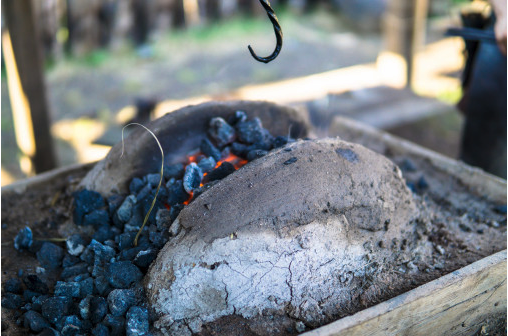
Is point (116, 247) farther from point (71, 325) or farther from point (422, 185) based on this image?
point (422, 185)

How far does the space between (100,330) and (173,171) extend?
68 cm

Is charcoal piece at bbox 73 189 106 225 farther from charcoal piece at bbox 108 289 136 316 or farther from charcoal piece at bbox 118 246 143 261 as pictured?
charcoal piece at bbox 108 289 136 316

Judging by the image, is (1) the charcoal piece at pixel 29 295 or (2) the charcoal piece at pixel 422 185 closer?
(1) the charcoal piece at pixel 29 295

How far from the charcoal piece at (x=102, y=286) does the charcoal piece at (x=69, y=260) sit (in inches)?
9.4

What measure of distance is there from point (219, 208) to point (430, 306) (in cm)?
77

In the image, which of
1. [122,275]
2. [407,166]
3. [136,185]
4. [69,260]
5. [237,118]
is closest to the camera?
[122,275]

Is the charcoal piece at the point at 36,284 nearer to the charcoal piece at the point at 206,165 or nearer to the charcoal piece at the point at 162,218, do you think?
the charcoal piece at the point at 162,218

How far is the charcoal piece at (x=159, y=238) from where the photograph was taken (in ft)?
5.79

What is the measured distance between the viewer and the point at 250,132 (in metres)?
2.09

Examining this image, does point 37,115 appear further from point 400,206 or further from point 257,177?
point 400,206

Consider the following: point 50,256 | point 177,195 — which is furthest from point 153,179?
point 50,256

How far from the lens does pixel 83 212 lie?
2062 millimetres

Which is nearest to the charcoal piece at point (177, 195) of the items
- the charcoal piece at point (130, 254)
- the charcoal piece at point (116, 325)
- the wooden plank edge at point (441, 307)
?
the charcoal piece at point (130, 254)

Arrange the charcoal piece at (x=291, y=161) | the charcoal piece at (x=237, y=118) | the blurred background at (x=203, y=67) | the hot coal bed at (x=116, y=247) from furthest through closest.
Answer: the blurred background at (x=203, y=67) < the charcoal piece at (x=237, y=118) < the charcoal piece at (x=291, y=161) < the hot coal bed at (x=116, y=247)
